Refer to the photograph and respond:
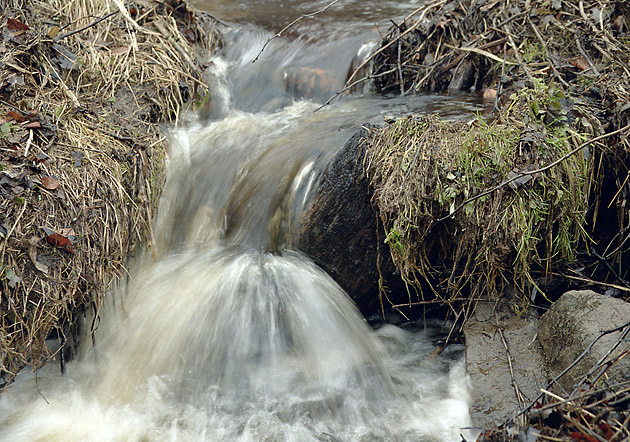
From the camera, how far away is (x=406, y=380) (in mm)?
Answer: 3730

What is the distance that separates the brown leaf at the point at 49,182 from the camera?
11.7ft

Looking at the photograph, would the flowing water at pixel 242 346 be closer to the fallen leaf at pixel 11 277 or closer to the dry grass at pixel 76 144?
the dry grass at pixel 76 144

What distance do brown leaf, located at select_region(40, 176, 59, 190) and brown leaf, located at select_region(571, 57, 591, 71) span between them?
Result: 141 inches

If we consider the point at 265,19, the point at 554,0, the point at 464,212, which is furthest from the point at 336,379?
the point at 265,19

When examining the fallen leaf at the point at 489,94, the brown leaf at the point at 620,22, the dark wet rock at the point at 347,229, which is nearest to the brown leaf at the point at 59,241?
the dark wet rock at the point at 347,229

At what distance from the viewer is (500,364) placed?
3438mm

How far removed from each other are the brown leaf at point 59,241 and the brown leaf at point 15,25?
193 cm

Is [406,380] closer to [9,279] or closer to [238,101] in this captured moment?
[9,279]

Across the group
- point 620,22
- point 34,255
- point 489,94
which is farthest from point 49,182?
point 620,22

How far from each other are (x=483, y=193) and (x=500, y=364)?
0.96 meters

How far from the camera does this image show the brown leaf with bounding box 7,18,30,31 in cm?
448

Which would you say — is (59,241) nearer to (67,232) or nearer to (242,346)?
(67,232)

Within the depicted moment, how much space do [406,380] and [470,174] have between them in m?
1.29

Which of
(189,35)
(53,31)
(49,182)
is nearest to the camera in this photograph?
(49,182)
